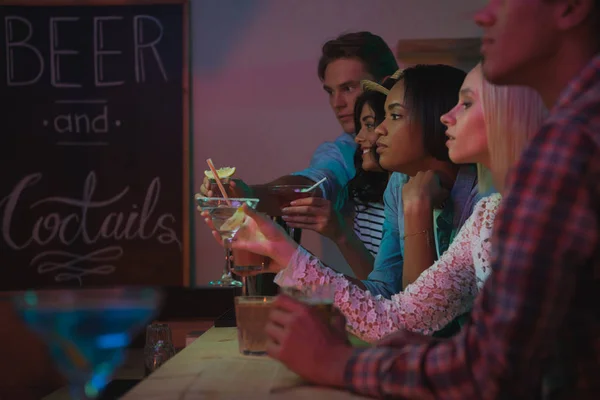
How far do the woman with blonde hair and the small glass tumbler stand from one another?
0.70 metres

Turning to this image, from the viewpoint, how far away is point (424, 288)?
2.03 metres

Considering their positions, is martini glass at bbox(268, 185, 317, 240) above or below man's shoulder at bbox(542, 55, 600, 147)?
below

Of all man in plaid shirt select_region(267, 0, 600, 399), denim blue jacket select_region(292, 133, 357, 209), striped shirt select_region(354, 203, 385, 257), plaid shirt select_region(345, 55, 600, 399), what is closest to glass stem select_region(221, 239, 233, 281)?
man in plaid shirt select_region(267, 0, 600, 399)

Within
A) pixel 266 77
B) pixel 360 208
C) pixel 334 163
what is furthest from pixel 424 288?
pixel 266 77

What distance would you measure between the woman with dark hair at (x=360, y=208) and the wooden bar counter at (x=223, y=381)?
104 centimetres

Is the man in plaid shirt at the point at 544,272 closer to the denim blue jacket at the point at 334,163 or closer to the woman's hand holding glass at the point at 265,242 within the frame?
the woman's hand holding glass at the point at 265,242

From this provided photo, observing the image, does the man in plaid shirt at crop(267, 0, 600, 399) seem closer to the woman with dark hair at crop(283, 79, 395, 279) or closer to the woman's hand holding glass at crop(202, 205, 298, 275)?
the woman's hand holding glass at crop(202, 205, 298, 275)

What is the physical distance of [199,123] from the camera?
4.02 m

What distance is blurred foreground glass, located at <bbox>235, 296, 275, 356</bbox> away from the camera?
1.53 m

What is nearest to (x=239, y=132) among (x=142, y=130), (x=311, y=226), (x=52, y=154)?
(x=142, y=130)

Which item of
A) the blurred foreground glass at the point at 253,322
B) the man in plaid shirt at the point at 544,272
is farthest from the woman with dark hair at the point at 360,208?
the man in plaid shirt at the point at 544,272

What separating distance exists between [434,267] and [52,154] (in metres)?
2.73

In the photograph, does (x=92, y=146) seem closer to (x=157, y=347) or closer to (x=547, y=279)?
(x=157, y=347)

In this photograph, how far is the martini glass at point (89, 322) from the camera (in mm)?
3977
